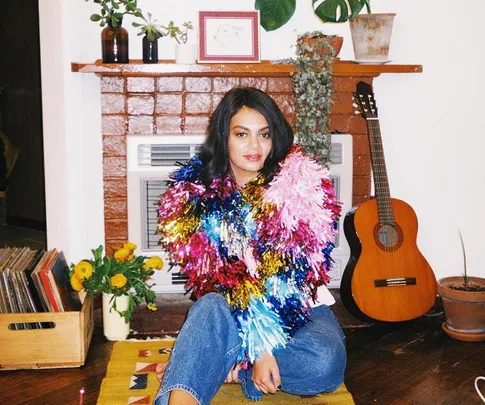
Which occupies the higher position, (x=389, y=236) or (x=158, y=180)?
(x=158, y=180)

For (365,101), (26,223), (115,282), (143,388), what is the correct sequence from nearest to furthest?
(143,388) < (115,282) < (365,101) < (26,223)

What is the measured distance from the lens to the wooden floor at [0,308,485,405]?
2.03 meters

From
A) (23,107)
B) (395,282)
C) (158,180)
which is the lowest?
(395,282)

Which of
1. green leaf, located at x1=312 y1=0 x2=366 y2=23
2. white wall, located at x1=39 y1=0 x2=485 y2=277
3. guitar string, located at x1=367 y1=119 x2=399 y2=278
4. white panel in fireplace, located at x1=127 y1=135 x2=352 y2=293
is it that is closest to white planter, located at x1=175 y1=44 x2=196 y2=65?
white wall, located at x1=39 y1=0 x2=485 y2=277

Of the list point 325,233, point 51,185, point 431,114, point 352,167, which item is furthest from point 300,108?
point 51,185

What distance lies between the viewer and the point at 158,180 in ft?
9.06

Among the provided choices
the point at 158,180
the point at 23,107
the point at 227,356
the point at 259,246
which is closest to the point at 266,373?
the point at 227,356

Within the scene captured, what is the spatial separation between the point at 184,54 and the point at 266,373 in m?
1.40

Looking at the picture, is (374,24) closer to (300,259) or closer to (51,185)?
(300,259)

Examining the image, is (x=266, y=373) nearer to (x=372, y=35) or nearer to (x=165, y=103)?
(x=165, y=103)

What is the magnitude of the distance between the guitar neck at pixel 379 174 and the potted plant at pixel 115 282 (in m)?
0.93

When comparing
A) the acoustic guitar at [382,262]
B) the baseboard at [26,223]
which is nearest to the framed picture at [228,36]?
the acoustic guitar at [382,262]

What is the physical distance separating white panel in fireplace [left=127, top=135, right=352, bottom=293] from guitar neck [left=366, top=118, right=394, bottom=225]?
155 mm

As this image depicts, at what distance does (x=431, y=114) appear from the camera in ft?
9.52
